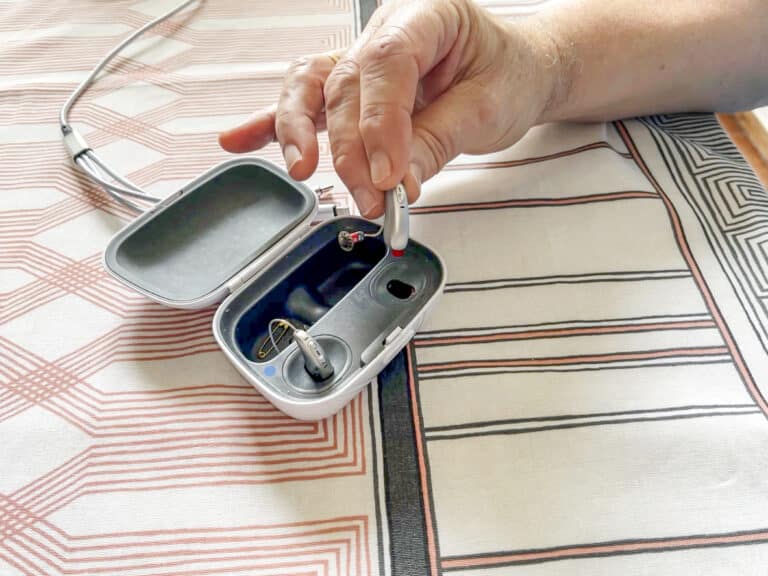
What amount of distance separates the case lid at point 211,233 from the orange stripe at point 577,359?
0.48ft

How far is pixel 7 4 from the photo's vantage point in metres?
0.66

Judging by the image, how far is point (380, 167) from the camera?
37 centimetres

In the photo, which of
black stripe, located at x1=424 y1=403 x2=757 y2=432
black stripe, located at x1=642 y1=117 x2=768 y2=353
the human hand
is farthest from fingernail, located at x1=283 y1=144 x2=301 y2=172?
black stripe, located at x1=642 y1=117 x2=768 y2=353

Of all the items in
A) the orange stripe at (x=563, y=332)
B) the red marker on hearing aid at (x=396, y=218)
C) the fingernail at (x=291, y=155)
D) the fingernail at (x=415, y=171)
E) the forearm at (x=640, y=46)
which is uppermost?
the forearm at (x=640, y=46)

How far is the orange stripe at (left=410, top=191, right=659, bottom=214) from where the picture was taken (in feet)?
1.47

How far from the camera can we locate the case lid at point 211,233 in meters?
0.39

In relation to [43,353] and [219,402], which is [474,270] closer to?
[219,402]

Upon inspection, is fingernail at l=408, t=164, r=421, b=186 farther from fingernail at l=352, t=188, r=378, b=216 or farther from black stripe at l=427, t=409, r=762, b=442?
black stripe at l=427, t=409, r=762, b=442

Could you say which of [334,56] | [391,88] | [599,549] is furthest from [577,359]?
[334,56]

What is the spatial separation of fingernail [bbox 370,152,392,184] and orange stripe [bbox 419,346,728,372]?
0.43 ft

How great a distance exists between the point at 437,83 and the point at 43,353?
361 mm

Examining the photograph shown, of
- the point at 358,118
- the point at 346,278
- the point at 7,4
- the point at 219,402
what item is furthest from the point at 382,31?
the point at 7,4

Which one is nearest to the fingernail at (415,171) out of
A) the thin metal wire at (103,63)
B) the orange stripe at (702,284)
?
the orange stripe at (702,284)

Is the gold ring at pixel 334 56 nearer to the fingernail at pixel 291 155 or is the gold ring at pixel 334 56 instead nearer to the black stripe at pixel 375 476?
the fingernail at pixel 291 155
